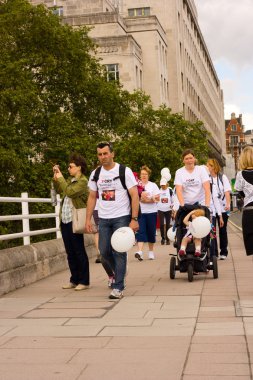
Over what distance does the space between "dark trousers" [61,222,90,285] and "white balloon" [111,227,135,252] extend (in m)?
1.25

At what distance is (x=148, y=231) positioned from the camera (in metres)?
14.7

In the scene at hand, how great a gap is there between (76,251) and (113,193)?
4.34 feet

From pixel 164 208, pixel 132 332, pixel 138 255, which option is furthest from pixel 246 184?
pixel 164 208

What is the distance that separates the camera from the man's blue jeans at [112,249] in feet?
28.6

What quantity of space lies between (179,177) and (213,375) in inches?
238

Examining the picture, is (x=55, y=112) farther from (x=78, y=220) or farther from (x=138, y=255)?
(x=78, y=220)

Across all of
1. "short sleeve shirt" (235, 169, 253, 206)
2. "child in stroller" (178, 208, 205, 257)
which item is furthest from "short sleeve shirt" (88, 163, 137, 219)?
"child in stroller" (178, 208, 205, 257)

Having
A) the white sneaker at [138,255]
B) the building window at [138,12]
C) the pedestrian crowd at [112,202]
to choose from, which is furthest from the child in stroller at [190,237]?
the building window at [138,12]

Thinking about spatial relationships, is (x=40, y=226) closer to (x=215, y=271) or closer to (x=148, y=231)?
(x=148, y=231)

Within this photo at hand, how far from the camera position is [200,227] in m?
9.88

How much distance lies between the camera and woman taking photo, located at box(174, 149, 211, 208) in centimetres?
1048

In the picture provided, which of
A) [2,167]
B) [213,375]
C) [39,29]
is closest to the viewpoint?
[213,375]

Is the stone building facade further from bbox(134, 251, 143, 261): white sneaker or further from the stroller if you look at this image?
the stroller

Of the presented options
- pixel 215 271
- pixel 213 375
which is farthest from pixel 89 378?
pixel 215 271
